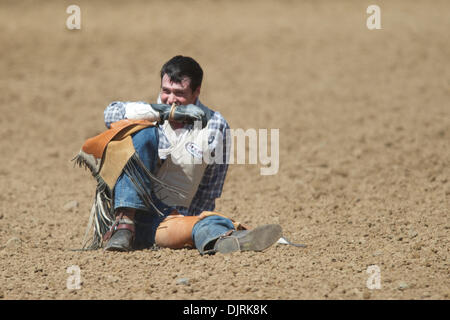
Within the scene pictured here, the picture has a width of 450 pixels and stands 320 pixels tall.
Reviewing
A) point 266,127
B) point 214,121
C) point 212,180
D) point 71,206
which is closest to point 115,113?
point 214,121

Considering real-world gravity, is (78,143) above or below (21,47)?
below

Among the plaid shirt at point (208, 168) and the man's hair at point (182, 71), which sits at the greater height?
the man's hair at point (182, 71)

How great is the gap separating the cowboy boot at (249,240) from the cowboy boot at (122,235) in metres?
0.48

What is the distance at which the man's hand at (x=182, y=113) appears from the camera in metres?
3.77

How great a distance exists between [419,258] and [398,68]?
6.04 m

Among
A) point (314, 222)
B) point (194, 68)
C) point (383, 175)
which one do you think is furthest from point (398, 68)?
point (194, 68)

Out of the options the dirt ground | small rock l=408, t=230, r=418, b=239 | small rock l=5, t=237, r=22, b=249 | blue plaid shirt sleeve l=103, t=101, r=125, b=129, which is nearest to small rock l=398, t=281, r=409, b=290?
the dirt ground

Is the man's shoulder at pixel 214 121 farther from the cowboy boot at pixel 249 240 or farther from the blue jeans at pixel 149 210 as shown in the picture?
the cowboy boot at pixel 249 240

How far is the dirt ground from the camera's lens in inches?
135

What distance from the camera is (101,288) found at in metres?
3.29

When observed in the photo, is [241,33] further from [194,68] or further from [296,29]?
[194,68]

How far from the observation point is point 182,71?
3.86 meters

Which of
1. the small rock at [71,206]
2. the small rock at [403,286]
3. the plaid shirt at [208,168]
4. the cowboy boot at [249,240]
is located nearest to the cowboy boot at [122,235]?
the plaid shirt at [208,168]

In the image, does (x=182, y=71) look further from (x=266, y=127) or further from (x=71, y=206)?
(x=266, y=127)
